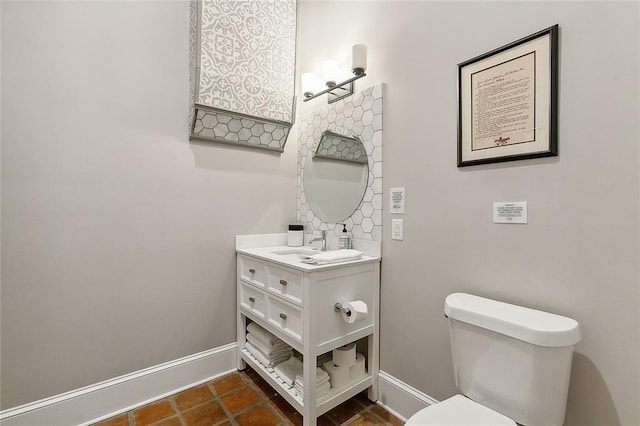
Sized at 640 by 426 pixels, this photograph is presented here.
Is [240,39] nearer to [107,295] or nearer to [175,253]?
[175,253]

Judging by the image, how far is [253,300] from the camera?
1.82 metres

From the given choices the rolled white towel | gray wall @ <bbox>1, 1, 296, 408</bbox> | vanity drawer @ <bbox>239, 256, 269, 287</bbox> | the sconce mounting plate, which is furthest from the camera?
the sconce mounting plate

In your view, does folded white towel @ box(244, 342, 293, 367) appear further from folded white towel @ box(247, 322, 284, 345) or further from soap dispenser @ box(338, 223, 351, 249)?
soap dispenser @ box(338, 223, 351, 249)

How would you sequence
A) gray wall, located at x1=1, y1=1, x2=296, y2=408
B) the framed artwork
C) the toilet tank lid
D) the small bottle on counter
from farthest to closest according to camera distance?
the small bottle on counter, gray wall, located at x1=1, y1=1, x2=296, y2=408, the framed artwork, the toilet tank lid

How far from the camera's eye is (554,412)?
0.93 meters

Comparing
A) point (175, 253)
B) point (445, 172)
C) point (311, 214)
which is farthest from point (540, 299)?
point (175, 253)

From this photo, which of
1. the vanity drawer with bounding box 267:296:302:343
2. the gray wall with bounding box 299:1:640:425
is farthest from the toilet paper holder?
the gray wall with bounding box 299:1:640:425

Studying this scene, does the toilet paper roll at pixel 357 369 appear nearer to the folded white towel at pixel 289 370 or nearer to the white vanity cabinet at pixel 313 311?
the white vanity cabinet at pixel 313 311

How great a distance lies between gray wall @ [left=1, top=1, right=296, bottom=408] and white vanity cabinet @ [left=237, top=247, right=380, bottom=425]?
44cm

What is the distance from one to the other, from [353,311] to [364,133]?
40.7 inches

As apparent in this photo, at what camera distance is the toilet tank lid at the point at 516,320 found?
35.5 inches

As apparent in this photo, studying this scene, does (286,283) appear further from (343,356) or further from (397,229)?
(397,229)

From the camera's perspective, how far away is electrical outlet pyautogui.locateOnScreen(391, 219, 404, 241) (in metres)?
1.56

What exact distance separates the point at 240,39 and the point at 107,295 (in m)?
1.64
